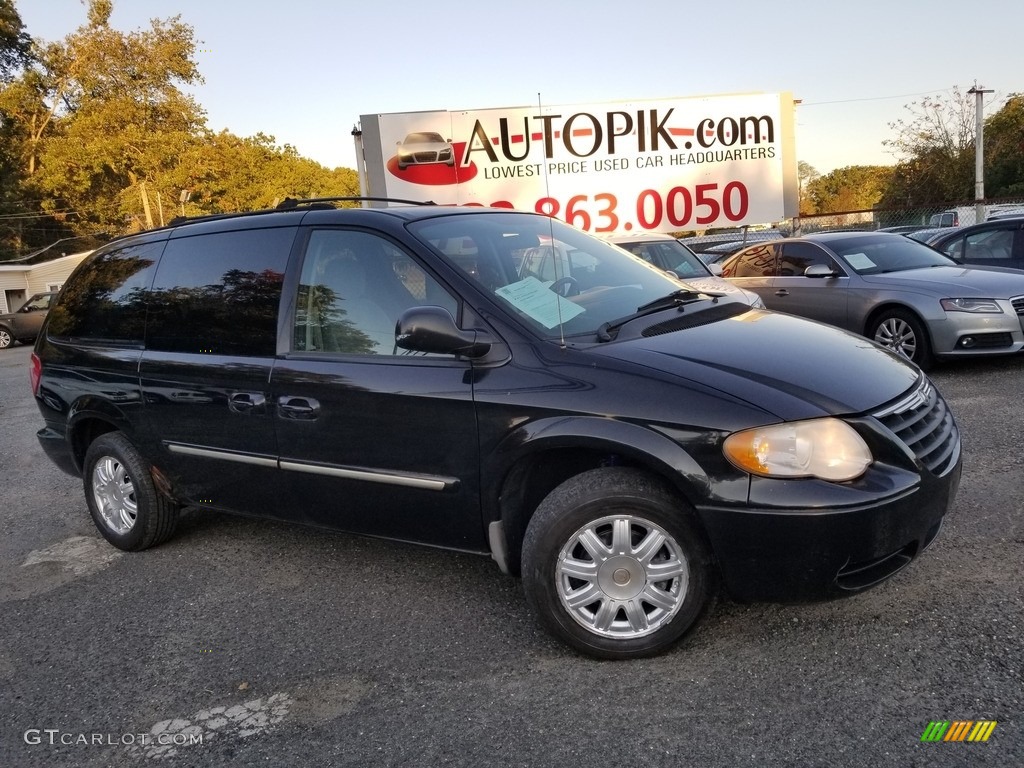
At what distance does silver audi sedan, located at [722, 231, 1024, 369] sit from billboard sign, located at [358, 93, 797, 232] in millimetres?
3515

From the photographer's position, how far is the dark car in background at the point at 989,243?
9297 mm

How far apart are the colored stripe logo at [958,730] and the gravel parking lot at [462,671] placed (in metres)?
0.02

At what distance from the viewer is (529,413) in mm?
3039

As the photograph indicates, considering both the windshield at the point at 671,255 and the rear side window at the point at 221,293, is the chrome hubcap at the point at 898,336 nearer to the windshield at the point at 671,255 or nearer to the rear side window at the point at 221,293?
the windshield at the point at 671,255

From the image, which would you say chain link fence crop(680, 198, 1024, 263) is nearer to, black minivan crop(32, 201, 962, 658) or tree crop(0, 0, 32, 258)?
black minivan crop(32, 201, 962, 658)

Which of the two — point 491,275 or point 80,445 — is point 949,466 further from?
point 80,445

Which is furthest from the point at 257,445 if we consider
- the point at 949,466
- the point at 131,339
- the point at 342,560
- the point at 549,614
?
the point at 949,466

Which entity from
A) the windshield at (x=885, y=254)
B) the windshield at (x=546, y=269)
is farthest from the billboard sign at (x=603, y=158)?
the windshield at (x=546, y=269)

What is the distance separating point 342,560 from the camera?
4.23 metres

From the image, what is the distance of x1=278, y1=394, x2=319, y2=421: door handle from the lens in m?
3.55

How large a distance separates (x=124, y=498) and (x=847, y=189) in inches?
3523

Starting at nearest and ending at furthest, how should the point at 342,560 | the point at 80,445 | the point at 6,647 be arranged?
the point at 6,647 → the point at 342,560 → the point at 80,445

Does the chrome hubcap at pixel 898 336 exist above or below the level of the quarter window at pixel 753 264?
below

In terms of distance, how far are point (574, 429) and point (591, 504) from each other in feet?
0.88
